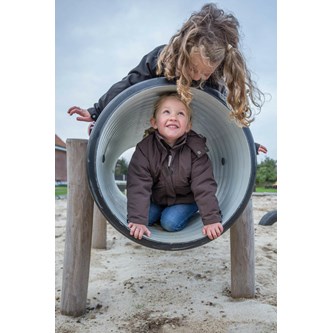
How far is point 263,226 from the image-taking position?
3045 millimetres

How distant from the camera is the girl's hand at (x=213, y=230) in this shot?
48.4 inches

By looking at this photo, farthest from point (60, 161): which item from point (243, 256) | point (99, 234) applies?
point (99, 234)

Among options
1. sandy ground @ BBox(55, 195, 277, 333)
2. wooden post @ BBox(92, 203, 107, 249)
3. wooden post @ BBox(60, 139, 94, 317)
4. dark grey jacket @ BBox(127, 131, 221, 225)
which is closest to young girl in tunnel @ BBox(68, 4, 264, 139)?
dark grey jacket @ BBox(127, 131, 221, 225)

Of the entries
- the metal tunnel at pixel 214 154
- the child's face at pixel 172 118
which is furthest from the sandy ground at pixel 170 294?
the child's face at pixel 172 118

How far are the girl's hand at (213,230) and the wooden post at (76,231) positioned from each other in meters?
0.47

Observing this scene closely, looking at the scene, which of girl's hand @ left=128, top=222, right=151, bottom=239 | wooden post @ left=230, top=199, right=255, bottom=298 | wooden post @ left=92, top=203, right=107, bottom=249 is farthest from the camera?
wooden post @ left=92, top=203, right=107, bottom=249

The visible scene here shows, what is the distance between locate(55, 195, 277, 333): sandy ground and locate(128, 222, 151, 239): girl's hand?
0.36m

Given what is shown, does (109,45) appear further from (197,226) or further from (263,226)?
(263,226)

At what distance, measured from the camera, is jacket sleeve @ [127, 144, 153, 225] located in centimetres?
130

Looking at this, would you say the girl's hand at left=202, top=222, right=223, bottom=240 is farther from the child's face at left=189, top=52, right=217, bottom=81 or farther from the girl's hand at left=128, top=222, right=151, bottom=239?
the child's face at left=189, top=52, right=217, bottom=81

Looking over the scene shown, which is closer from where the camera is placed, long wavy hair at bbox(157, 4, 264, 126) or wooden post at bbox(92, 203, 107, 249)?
long wavy hair at bbox(157, 4, 264, 126)

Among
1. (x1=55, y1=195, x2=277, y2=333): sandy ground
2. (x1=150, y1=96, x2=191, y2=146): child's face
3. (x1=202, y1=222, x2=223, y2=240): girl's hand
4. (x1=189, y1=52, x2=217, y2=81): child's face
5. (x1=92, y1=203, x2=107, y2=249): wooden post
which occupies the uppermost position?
(x1=189, y1=52, x2=217, y2=81): child's face
